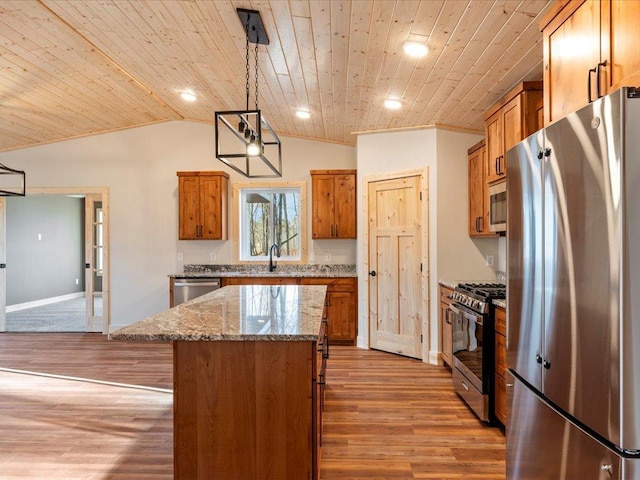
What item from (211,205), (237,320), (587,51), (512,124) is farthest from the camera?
(211,205)

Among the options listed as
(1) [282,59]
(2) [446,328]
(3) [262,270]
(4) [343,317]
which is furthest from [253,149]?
(3) [262,270]

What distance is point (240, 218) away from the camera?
18.9 feet

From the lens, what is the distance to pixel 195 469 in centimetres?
185

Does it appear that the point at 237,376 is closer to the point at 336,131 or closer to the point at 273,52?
the point at 273,52

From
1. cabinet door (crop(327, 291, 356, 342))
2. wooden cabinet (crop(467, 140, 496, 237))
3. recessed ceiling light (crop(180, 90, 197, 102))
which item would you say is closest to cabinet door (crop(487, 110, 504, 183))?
wooden cabinet (crop(467, 140, 496, 237))

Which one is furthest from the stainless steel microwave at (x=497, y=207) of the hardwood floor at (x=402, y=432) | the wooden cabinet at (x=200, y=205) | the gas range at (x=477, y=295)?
the wooden cabinet at (x=200, y=205)

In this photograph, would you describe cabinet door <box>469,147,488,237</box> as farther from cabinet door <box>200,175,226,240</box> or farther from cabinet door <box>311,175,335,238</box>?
cabinet door <box>200,175,226,240</box>

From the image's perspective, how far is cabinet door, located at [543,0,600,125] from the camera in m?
1.67

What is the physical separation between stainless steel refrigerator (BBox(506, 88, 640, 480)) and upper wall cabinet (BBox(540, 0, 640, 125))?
0.86 feet

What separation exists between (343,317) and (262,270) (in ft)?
4.56

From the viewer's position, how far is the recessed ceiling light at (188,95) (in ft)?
14.8

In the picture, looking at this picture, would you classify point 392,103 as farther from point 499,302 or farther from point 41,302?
point 41,302

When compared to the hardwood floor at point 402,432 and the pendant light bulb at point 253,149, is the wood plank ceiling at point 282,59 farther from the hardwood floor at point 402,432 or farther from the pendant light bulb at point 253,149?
the hardwood floor at point 402,432

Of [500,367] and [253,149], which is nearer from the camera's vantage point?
[253,149]
